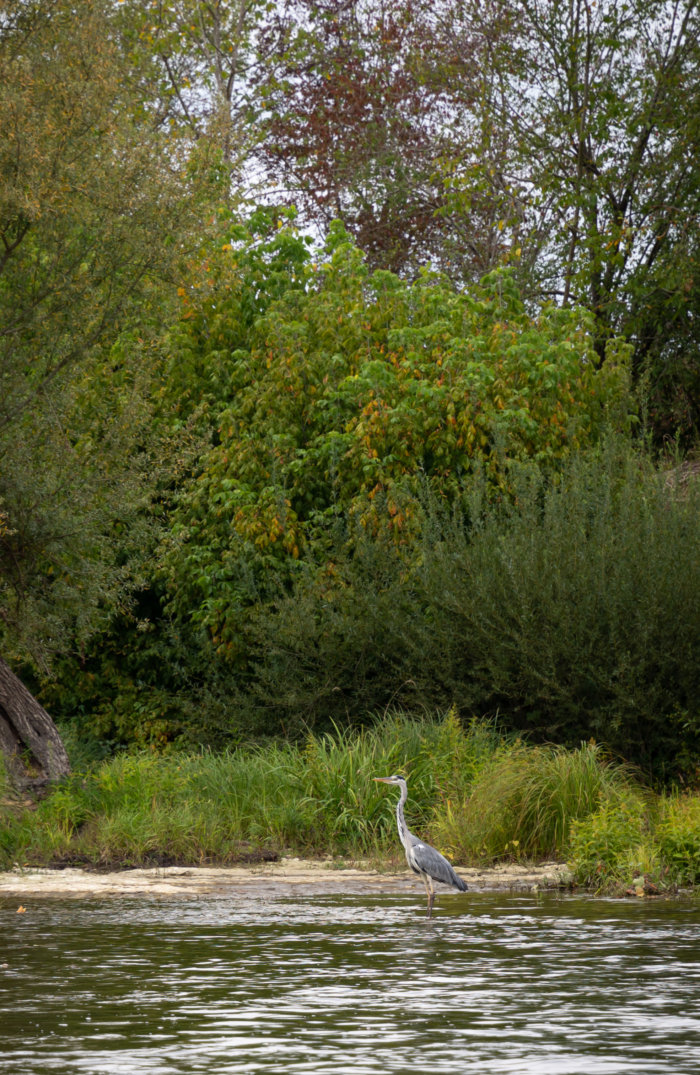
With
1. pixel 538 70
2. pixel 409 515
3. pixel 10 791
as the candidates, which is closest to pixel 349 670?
pixel 409 515

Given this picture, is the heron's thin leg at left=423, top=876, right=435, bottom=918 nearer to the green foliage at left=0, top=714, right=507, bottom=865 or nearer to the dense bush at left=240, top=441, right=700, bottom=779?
the green foliage at left=0, top=714, right=507, bottom=865

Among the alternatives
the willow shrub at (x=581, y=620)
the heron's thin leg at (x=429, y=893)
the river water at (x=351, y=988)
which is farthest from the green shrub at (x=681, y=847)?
the willow shrub at (x=581, y=620)

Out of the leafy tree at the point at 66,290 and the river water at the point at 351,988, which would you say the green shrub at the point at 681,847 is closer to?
the river water at the point at 351,988

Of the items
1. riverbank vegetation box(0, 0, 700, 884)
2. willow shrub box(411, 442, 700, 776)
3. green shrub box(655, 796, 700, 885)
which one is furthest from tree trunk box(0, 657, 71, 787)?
green shrub box(655, 796, 700, 885)

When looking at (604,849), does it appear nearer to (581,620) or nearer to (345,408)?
(581,620)

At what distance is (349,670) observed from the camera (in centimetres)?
1808

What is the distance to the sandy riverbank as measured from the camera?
12.9m

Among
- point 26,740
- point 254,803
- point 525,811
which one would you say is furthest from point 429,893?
point 26,740

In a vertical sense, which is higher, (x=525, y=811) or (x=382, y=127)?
(x=382, y=127)

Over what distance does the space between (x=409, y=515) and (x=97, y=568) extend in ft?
12.9

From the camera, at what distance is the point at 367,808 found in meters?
15.1

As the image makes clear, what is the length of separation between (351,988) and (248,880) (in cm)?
531

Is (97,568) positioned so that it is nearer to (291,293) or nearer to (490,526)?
(490,526)

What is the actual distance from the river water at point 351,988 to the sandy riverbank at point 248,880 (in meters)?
0.81
